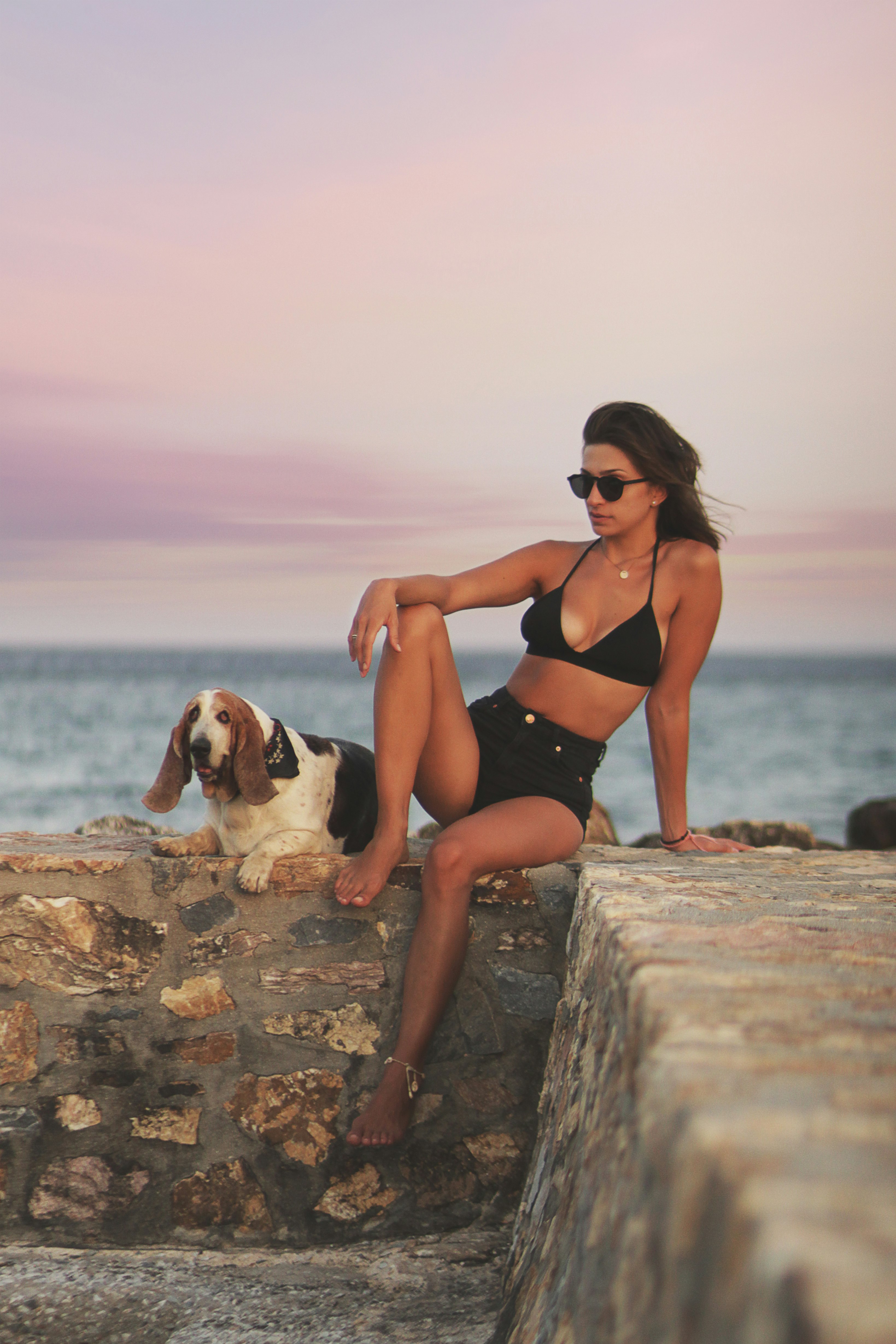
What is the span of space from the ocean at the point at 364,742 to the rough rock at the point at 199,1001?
22.6 ft

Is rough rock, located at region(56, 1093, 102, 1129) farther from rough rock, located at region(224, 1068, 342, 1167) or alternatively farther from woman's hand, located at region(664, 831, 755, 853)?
woman's hand, located at region(664, 831, 755, 853)

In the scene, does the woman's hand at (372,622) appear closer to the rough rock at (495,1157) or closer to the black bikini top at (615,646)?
the black bikini top at (615,646)

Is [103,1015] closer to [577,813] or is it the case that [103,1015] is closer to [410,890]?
[410,890]

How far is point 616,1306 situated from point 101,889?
7.20ft

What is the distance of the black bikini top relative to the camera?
128 inches

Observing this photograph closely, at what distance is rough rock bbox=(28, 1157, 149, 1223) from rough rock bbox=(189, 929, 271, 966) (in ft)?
1.92

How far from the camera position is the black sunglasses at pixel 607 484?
3.29 m

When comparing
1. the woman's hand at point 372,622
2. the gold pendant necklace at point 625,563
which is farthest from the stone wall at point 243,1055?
the gold pendant necklace at point 625,563

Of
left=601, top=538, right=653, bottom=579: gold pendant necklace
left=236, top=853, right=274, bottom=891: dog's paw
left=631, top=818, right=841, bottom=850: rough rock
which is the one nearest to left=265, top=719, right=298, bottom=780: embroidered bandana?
left=236, top=853, right=274, bottom=891: dog's paw

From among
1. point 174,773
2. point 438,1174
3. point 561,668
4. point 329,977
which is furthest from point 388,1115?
point 561,668

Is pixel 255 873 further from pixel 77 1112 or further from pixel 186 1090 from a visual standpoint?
pixel 77 1112

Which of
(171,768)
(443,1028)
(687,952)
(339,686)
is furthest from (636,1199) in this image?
(339,686)

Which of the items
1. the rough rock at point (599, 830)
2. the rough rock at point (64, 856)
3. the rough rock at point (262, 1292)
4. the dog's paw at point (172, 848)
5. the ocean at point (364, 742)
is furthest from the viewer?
the ocean at point (364, 742)

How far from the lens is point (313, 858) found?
2.96 meters
